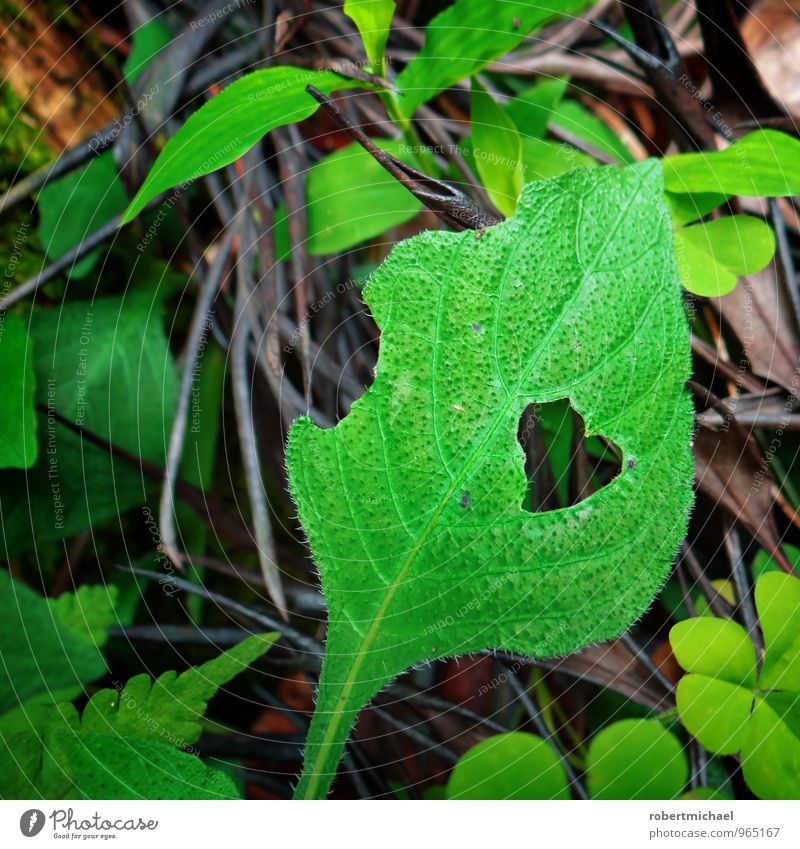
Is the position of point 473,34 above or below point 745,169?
above

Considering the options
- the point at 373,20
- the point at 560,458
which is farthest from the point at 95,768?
the point at 373,20

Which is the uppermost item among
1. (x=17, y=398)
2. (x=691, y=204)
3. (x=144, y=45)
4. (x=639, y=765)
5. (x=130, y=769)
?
(x=144, y=45)

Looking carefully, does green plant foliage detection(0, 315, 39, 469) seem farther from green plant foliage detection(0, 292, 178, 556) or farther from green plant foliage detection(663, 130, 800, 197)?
green plant foliage detection(663, 130, 800, 197)

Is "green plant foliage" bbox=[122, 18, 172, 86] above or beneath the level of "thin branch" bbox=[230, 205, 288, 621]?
above

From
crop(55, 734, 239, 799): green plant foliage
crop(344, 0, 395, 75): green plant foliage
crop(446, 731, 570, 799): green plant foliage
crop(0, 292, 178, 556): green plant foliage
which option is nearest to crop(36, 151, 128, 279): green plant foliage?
crop(0, 292, 178, 556): green plant foliage

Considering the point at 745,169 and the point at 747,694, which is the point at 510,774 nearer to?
the point at 747,694
